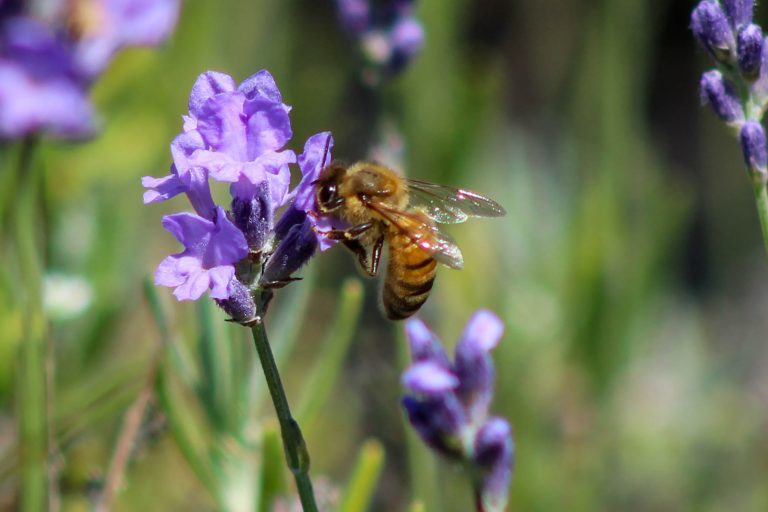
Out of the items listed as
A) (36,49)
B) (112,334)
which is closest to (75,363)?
(112,334)

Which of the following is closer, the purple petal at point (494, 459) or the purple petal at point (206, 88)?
the purple petal at point (206, 88)

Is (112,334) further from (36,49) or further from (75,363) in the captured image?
(36,49)

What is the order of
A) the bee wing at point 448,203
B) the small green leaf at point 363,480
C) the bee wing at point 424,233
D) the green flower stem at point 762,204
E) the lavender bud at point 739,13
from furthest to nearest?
the bee wing at point 448,203, the bee wing at point 424,233, the small green leaf at point 363,480, the lavender bud at point 739,13, the green flower stem at point 762,204

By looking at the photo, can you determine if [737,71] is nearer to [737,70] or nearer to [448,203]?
[737,70]

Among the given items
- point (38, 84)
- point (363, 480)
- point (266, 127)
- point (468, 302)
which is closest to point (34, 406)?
point (363, 480)

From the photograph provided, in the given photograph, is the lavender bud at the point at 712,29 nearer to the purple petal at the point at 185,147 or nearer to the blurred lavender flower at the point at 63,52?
the purple petal at the point at 185,147

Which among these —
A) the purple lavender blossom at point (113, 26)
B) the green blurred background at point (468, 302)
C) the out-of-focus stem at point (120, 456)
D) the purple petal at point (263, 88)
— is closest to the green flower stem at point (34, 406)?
the out-of-focus stem at point (120, 456)
